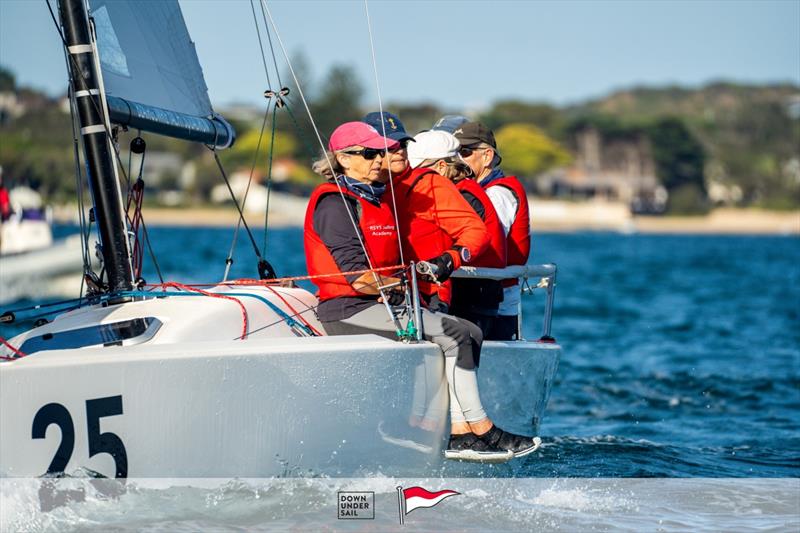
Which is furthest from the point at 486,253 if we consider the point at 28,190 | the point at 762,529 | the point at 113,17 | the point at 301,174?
the point at 301,174

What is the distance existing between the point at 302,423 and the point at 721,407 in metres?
4.35

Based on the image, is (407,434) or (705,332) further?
(705,332)

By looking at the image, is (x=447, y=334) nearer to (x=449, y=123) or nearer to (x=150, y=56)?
(x=449, y=123)

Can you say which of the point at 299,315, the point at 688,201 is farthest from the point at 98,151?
the point at 688,201

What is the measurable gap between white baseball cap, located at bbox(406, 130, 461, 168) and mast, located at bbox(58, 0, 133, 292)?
119 cm

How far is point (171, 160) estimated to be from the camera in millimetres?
83188

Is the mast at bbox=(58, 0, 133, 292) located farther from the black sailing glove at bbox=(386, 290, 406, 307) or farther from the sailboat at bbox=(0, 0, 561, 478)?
the black sailing glove at bbox=(386, 290, 406, 307)

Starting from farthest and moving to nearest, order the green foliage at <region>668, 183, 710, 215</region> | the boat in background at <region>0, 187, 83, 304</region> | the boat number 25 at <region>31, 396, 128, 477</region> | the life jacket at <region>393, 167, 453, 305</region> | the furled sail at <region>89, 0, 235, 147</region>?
the green foliage at <region>668, 183, 710, 215</region>, the boat in background at <region>0, 187, 83, 304</region>, the furled sail at <region>89, 0, 235, 147</region>, the life jacket at <region>393, 167, 453, 305</region>, the boat number 25 at <region>31, 396, 128, 477</region>

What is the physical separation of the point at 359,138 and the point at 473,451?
120 centimetres

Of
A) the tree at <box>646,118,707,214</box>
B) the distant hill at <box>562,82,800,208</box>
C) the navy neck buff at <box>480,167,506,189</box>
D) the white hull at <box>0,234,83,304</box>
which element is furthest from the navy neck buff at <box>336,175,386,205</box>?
the tree at <box>646,118,707,214</box>

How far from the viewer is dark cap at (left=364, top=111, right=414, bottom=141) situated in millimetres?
4336

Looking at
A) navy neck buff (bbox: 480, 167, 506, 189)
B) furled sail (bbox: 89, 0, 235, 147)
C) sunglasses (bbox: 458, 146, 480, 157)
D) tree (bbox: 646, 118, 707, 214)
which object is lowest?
tree (bbox: 646, 118, 707, 214)

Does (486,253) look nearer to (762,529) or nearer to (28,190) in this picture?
(762,529)

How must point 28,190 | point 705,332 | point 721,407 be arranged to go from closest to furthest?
point 721,407
point 705,332
point 28,190
